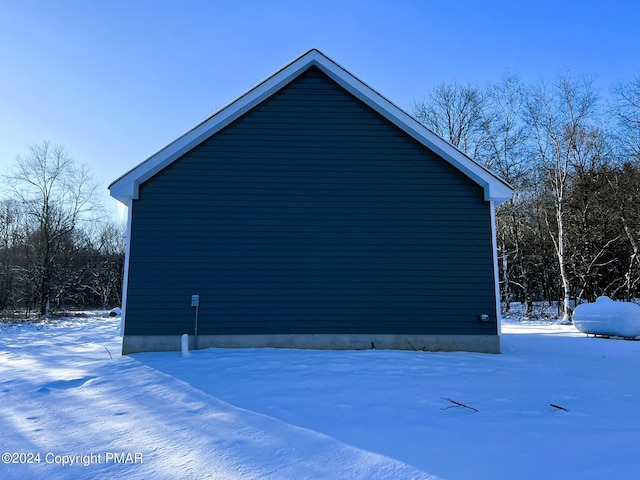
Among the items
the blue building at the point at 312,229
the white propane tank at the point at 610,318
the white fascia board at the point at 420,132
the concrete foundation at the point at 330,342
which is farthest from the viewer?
the white propane tank at the point at 610,318

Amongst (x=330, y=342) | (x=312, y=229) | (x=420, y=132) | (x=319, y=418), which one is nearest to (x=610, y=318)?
(x=420, y=132)

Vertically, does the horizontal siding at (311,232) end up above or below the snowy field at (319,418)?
above

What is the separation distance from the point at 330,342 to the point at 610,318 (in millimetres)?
7819

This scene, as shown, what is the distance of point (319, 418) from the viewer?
11.8 ft

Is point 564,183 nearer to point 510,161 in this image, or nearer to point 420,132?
point 510,161

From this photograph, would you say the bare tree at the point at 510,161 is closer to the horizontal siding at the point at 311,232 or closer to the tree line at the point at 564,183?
the tree line at the point at 564,183

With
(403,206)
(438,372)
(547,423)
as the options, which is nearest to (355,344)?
(438,372)

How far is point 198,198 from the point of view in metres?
7.45

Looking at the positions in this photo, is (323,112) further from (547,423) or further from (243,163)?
(547,423)

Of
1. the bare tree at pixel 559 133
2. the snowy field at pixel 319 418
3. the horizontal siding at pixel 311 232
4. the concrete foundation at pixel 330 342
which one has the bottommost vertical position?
the snowy field at pixel 319 418

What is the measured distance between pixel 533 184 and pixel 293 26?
17080 mm

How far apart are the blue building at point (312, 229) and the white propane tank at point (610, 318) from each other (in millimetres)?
4654

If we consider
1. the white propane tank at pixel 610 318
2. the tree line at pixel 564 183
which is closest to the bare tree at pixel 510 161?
the tree line at pixel 564 183

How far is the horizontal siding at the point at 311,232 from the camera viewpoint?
7191 mm
